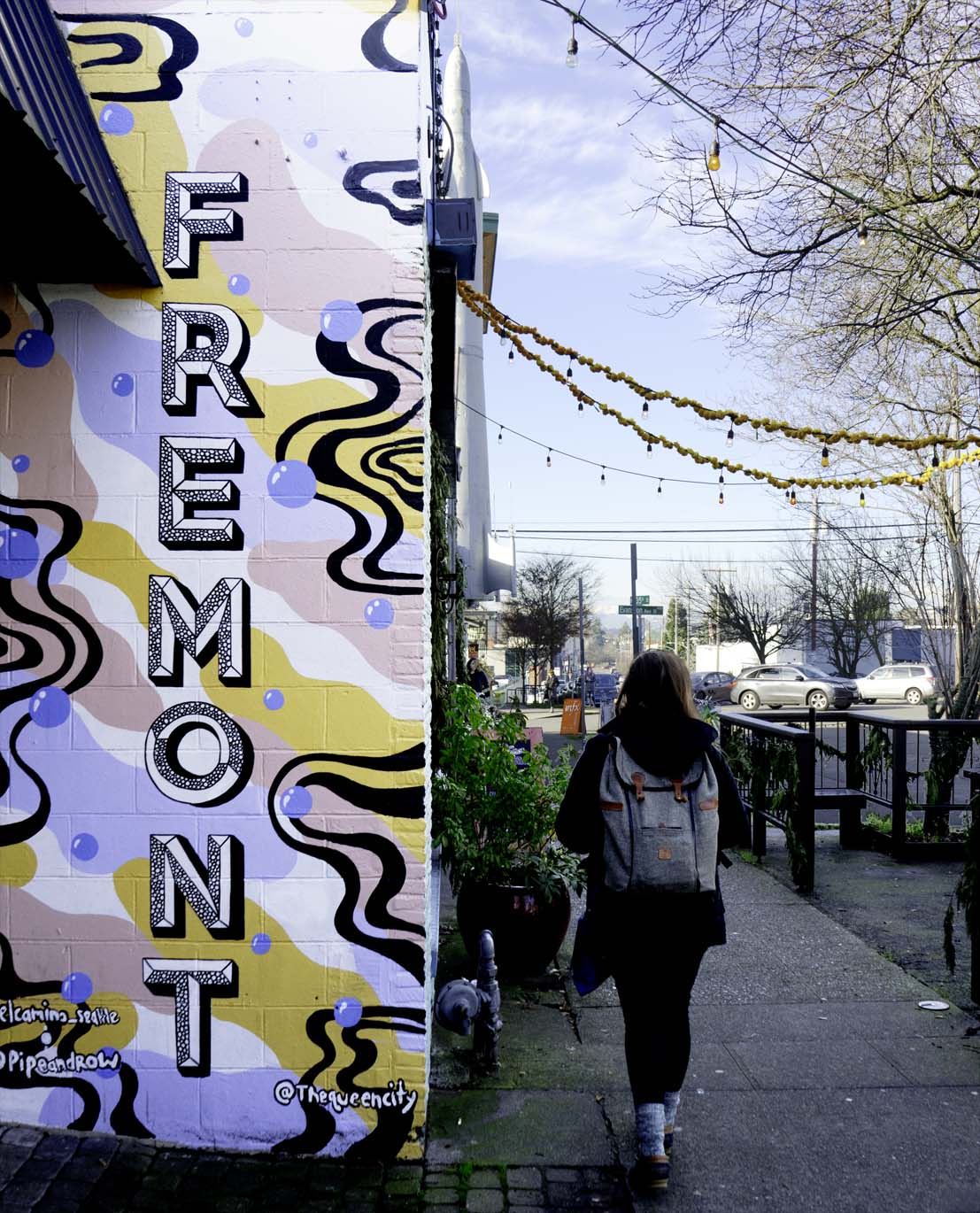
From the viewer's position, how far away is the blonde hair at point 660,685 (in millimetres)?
3654

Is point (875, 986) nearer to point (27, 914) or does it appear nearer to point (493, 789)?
point (493, 789)

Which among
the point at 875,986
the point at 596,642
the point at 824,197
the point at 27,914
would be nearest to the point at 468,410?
the point at 824,197

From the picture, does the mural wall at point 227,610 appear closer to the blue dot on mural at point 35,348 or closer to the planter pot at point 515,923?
the blue dot on mural at point 35,348

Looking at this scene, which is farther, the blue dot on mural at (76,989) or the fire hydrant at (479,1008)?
the fire hydrant at (479,1008)

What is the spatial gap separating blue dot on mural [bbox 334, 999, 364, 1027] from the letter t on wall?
2625mm

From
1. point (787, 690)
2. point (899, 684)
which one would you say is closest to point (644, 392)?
point (787, 690)

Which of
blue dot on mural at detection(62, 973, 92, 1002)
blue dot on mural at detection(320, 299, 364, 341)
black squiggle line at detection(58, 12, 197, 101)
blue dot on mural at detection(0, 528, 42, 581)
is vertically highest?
black squiggle line at detection(58, 12, 197, 101)

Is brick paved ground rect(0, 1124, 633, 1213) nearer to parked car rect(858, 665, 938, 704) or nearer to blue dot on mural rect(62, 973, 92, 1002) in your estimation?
blue dot on mural rect(62, 973, 92, 1002)

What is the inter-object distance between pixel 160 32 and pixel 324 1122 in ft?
12.8

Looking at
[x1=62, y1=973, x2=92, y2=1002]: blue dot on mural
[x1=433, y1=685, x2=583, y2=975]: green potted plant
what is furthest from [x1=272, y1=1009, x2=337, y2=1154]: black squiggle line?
[x1=433, y1=685, x2=583, y2=975]: green potted plant

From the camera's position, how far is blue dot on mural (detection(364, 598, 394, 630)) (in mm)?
3740

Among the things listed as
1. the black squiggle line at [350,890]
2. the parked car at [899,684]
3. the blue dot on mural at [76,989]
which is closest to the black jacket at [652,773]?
the black squiggle line at [350,890]

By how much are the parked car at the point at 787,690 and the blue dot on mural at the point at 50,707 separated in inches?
1391

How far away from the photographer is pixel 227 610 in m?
3.73
